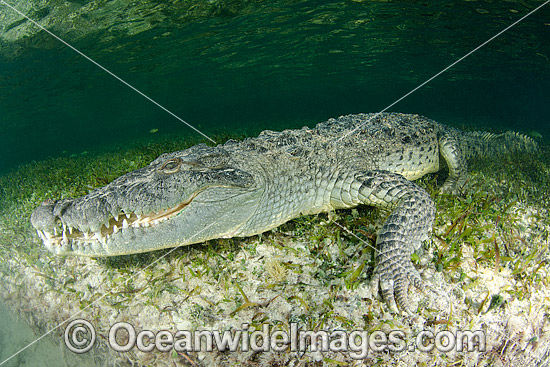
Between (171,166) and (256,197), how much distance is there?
86 centimetres

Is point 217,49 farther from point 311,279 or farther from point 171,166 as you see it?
point 311,279

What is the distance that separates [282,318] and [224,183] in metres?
1.28

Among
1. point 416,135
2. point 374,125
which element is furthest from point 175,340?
point 416,135

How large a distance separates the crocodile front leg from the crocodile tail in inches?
106

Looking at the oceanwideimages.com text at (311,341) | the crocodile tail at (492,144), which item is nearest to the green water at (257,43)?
the crocodile tail at (492,144)

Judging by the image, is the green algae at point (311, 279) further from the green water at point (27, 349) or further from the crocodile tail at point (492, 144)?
the crocodile tail at point (492, 144)

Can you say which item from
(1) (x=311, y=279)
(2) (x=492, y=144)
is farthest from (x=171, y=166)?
(2) (x=492, y=144)

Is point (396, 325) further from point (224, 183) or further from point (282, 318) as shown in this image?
point (224, 183)

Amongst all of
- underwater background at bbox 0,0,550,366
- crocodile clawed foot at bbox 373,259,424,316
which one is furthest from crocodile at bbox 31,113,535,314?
underwater background at bbox 0,0,550,366

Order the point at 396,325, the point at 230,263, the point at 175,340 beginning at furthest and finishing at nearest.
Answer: the point at 230,263
the point at 175,340
the point at 396,325

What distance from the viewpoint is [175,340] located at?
248 cm

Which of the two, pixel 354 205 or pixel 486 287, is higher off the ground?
pixel 354 205

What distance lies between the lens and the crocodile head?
95.9 inches

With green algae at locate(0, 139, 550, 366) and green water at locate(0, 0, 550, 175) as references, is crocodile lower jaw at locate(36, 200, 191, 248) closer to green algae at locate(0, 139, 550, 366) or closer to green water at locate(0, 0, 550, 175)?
green algae at locate(0, 139, 550, 366)
